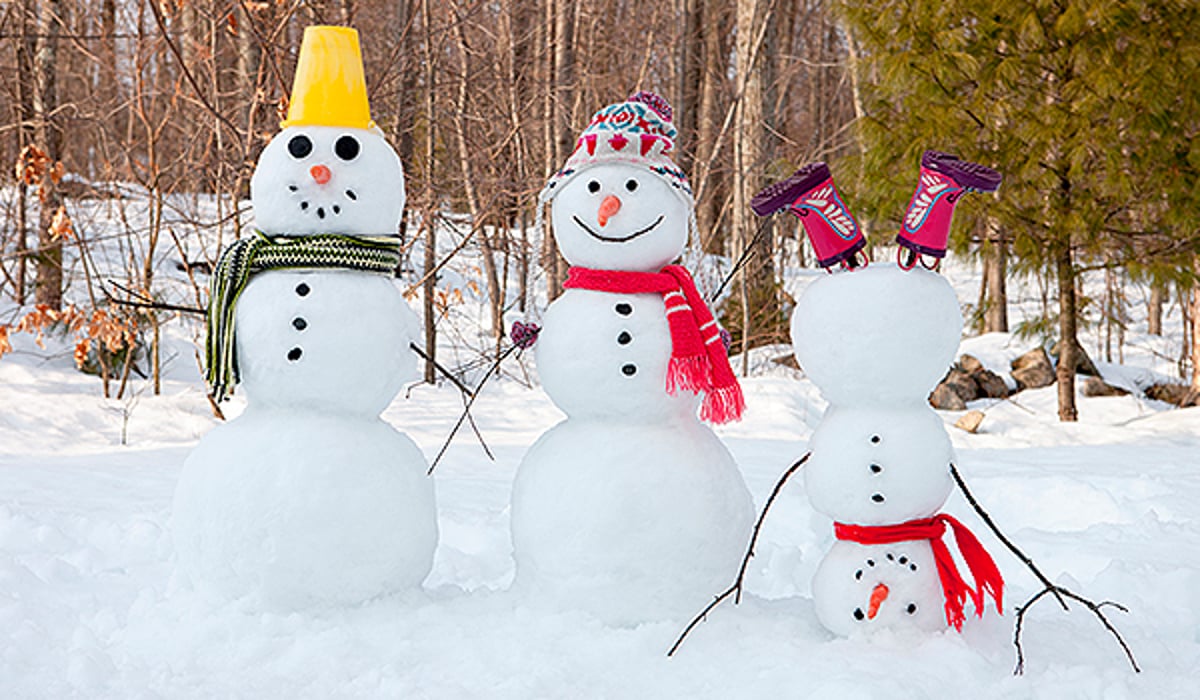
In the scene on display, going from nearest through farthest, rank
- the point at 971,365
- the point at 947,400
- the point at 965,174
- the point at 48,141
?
the point at 965,174, the point at 48,141, the point at 947,400, the point at 971,365

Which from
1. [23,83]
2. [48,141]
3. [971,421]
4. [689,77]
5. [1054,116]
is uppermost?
[689,77]

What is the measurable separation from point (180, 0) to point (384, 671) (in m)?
A: 4.20

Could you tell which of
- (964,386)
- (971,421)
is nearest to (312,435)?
(971,421)

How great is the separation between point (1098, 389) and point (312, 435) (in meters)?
8.00

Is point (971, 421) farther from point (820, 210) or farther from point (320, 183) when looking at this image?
point (320, 183)

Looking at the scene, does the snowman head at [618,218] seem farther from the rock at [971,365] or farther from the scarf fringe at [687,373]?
the rock at [971,365]

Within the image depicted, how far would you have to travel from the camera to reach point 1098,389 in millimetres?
8555

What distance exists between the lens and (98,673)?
2133mm

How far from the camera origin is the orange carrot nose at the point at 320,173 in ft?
7.84

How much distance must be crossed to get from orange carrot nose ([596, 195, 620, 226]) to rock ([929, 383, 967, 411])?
6581mm

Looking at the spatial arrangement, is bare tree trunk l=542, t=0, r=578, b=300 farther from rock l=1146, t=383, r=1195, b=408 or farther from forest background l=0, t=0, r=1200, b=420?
rock l=1146, t=383, r=1195, b=408

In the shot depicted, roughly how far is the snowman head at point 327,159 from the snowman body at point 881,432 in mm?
1137

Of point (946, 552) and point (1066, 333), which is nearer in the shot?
point (946, 552)

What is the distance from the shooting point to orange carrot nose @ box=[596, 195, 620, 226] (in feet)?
7.75
